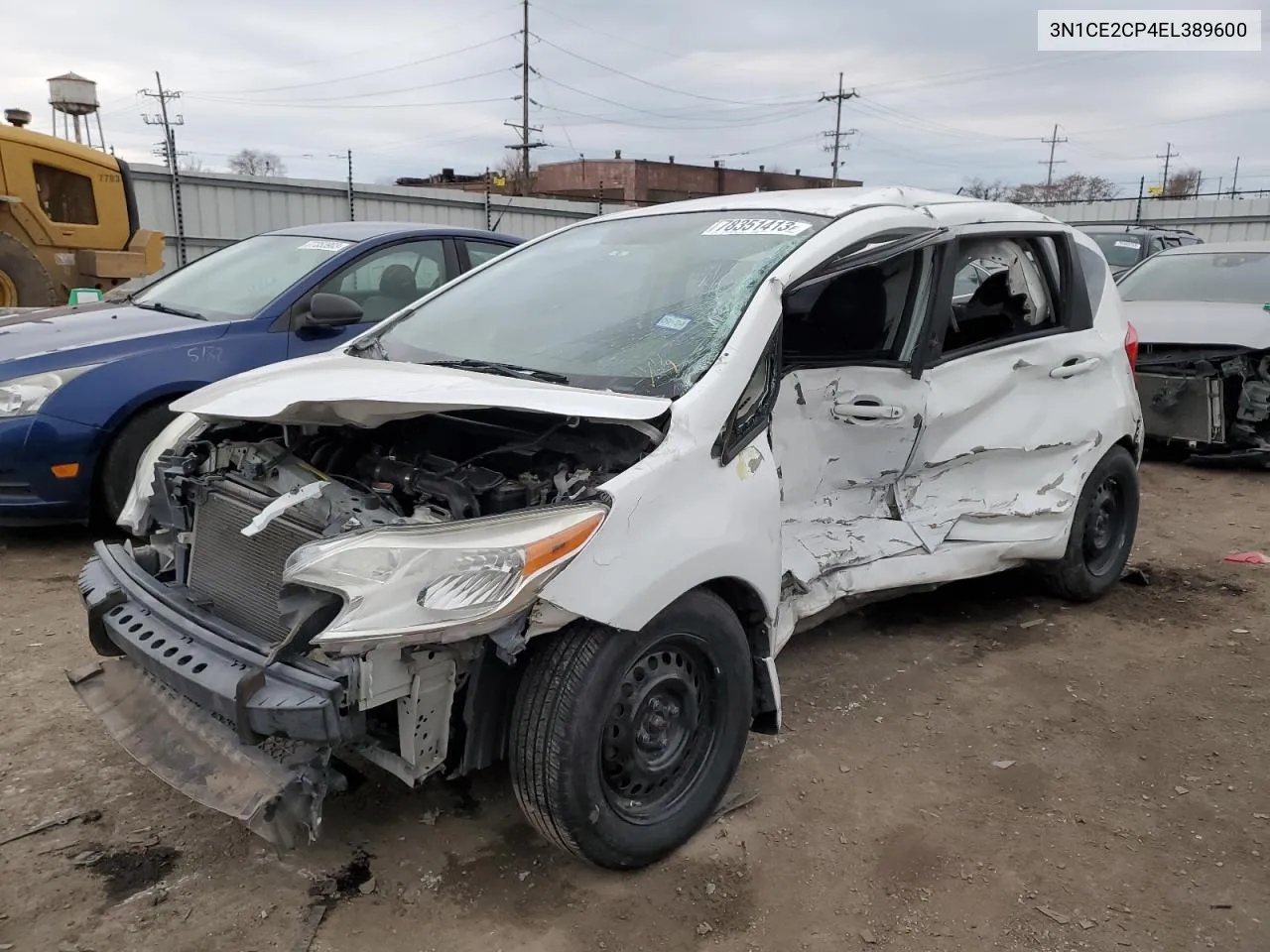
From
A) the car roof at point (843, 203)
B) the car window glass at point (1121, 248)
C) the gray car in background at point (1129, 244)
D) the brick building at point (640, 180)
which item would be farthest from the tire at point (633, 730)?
the brick building at point (640, 180)

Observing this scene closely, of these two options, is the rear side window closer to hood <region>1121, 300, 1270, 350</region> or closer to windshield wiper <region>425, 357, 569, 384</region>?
windshield wiper <region>425, 357, 569, 384</region>

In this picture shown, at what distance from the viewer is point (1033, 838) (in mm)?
2748

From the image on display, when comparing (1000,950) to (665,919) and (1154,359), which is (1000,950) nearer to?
(665,919)

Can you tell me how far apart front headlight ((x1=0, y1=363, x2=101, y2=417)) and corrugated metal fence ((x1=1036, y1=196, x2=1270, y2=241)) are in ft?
64.8

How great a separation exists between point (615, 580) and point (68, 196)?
9.50 m

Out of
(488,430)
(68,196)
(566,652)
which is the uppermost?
(68,196)

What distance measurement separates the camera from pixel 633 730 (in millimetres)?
2449

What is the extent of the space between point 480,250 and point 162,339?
2.06 meters

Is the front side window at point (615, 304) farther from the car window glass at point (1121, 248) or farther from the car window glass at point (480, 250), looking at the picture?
the car window glass at point (1121, 248)

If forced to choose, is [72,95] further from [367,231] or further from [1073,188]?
[1073,188]

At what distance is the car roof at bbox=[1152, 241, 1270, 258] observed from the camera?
7943 mm

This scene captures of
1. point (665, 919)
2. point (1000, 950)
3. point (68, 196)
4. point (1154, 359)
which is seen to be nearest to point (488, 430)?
point (665, 919)

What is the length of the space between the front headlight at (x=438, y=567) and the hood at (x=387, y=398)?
345 millimetres

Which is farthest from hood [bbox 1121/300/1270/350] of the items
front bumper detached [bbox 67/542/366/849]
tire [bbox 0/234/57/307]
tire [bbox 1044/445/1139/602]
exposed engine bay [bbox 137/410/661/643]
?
tire [bbox 0/234/57/307]
